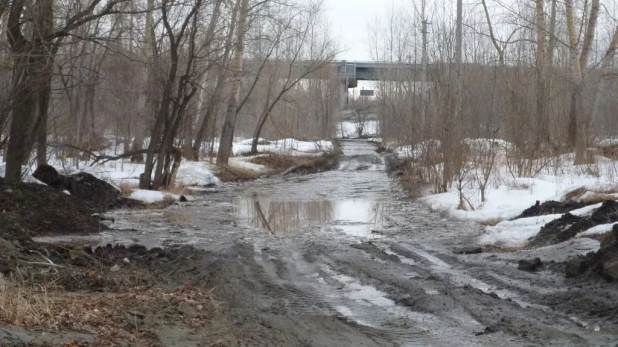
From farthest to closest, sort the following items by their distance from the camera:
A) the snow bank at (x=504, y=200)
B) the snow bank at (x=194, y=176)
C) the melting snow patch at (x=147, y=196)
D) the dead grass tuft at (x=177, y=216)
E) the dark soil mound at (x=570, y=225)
Answer: the snow bank at (x=194, y=176) → the melting snow patch at (x=147, y=196) → the dead grass tuft at (x=177, y=216) → the snow bank at (x=504, y=200) → the dark soil mound at (x=570, y=225)

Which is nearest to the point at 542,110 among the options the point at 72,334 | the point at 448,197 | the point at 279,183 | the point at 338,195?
the point at 448,197

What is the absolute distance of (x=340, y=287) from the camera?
9406 mm

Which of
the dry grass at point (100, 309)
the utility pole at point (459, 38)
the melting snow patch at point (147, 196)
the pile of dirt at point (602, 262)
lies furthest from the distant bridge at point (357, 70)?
the dry grass at point (100, 309)

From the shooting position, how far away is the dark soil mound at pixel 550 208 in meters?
15.0

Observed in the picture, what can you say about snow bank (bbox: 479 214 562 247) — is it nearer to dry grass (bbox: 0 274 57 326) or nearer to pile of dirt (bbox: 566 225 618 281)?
pile of dirt (bbox: 566 225 618 281)

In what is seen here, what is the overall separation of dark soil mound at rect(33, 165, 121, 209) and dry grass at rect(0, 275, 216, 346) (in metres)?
11.5

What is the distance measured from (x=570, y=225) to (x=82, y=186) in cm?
1271

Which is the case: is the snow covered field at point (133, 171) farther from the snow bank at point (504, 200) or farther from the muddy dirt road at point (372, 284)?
the snow bank at point (504, 200)

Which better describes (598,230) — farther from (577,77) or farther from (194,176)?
(194,176)

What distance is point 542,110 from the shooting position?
2295 cm

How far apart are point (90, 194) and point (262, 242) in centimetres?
767

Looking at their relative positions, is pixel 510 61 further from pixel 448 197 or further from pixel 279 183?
pixel 279 183

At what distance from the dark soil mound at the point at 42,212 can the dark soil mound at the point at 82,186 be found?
95.7 inches

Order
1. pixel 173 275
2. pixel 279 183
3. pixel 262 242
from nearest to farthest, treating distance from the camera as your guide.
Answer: pixel 173 275 < pixel 262 242 < pixel 279 183
